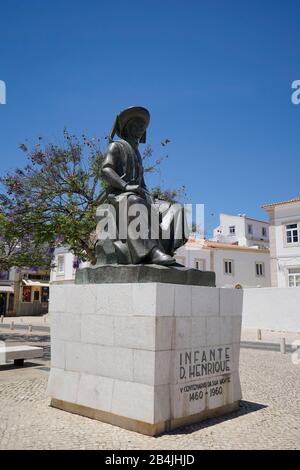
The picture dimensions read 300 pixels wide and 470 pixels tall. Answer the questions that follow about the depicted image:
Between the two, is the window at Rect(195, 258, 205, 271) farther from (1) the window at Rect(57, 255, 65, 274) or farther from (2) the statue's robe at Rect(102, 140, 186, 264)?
(2) the statue's robe at Rect(102, 140, 186, 264)

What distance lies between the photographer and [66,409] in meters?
5.30

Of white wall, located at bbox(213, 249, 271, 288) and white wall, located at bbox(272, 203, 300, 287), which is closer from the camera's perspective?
white wall, located at bbox(272, 203, 300, 287)

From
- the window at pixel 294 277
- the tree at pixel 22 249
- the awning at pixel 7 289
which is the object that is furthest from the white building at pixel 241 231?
the tree at pixel 22 249

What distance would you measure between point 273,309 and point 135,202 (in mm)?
17280

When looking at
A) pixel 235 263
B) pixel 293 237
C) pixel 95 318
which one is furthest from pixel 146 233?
pixel 235 263

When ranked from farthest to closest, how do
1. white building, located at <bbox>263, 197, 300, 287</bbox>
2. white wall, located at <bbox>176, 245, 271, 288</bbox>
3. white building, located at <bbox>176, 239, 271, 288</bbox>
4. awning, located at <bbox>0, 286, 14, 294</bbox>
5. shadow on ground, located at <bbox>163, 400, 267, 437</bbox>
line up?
white building, located at <bbox>176, 239, 271, 288</bbox>
white wall, located at <bbox>176, 245, 271, 288</bbox>
awning, located at <bbox>0, 286, 14, 294</bbox>
white building, located at <bbox>263, 197, 300, 287</bbox>
shadow on ground, located at <bbox>163, 400, 267, 437</bbox>

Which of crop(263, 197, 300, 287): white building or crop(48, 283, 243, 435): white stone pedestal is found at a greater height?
crop(263, 197, 300, 287): white building

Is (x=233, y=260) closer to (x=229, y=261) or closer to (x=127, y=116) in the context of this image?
(x=229, y=261)

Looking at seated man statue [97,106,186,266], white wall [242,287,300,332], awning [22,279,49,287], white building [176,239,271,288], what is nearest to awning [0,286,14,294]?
awning [22,279,49,287]

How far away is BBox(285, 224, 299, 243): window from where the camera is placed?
2866 cm

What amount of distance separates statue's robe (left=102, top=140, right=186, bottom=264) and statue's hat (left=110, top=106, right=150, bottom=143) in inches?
11.6
